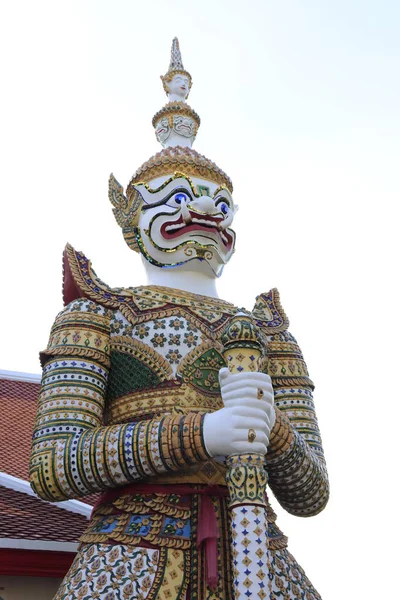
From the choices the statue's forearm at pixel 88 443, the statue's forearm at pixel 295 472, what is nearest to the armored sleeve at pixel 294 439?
the statue's forearm at pixel 295 472

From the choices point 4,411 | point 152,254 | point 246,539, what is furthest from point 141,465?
point 4,411

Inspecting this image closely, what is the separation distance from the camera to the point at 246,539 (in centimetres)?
304

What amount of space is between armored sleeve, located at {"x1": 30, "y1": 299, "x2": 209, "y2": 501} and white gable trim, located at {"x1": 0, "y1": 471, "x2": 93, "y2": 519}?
206cm

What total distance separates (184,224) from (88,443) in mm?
1556

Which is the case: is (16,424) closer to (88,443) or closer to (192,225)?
(192,225)

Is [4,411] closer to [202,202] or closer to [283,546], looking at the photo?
[202,202]

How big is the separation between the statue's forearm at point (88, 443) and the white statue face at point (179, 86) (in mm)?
2485

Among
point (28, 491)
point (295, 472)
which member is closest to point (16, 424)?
point (28, 491)

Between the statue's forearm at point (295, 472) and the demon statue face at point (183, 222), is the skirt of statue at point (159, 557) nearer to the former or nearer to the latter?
the statue's forearm at point (295, 472)

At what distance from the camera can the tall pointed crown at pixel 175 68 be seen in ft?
18.0

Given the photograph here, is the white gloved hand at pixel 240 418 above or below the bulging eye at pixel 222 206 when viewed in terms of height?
below

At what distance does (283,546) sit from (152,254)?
1.90m

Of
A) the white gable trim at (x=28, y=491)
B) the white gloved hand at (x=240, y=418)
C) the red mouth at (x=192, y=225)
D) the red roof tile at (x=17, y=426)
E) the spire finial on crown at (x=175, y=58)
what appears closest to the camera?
the white gloved hand at (x=240, y=418)

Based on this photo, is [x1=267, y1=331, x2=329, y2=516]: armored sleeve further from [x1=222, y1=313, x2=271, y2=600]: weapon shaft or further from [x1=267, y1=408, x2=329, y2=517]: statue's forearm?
[x1=222, y1=313, x2=271, y2=600]: weapon shaft
